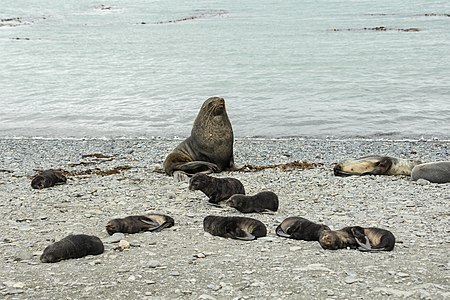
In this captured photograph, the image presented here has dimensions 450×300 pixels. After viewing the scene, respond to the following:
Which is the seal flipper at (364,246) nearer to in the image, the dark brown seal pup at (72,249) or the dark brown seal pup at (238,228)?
the dark brown seal pup at (238,228)

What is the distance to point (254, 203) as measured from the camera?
7965 mm

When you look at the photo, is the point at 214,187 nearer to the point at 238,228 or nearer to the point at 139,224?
the point at 139,224

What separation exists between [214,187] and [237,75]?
18.8 metres

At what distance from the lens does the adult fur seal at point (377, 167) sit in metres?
10.7

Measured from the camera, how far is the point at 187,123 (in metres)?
18.2

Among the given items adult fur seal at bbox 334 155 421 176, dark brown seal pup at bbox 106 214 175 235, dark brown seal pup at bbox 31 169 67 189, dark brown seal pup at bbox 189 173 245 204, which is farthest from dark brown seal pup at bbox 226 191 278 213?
dark brown seal pup at bbox 31 169 67 189

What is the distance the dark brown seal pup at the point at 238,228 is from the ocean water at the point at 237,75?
32.3ft

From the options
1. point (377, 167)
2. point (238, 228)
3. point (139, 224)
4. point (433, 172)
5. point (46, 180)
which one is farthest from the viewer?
point (377, 167)

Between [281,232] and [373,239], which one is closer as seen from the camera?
[373,239]

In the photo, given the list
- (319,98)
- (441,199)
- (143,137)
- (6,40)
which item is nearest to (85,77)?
(319,98)

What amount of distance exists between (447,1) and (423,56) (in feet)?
130

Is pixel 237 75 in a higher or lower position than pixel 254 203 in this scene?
lower

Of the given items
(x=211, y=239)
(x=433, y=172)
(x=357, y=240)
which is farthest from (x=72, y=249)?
(x=433, y=172)

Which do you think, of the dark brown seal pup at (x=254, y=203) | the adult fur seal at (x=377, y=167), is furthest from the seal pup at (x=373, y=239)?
the adult fur seal at (x=377, y=167)
